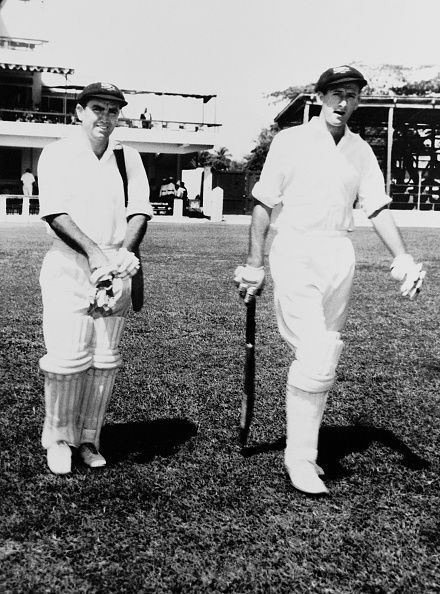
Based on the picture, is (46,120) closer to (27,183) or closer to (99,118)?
(27,183)

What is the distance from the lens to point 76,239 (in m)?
3.92

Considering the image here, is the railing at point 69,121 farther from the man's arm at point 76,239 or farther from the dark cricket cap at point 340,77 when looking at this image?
the man's arm at point 76,239

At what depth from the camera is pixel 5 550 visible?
3264 millimetres

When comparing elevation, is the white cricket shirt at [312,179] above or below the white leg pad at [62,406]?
above

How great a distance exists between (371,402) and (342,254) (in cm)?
214

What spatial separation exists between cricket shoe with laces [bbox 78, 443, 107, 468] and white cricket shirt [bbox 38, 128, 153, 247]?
1133mm

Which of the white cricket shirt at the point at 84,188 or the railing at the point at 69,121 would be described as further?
the railing at the point at 69,121

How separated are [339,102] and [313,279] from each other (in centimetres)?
94

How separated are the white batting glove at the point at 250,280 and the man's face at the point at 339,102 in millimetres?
869

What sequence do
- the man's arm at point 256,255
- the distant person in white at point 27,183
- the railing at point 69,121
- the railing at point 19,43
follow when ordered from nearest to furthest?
the man's arm at point 256,255
the distant person in white at point 27,183
the railing at point 69,121
the railing at point 19,43

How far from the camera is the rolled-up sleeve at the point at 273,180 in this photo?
4.13 meters

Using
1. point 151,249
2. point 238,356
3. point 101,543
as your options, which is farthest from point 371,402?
point 151,249

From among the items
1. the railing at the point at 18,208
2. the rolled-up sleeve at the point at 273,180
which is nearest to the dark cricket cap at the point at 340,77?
the rolled-up sleeve at the point at 273,180

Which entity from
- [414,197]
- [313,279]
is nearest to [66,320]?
[313,279]
